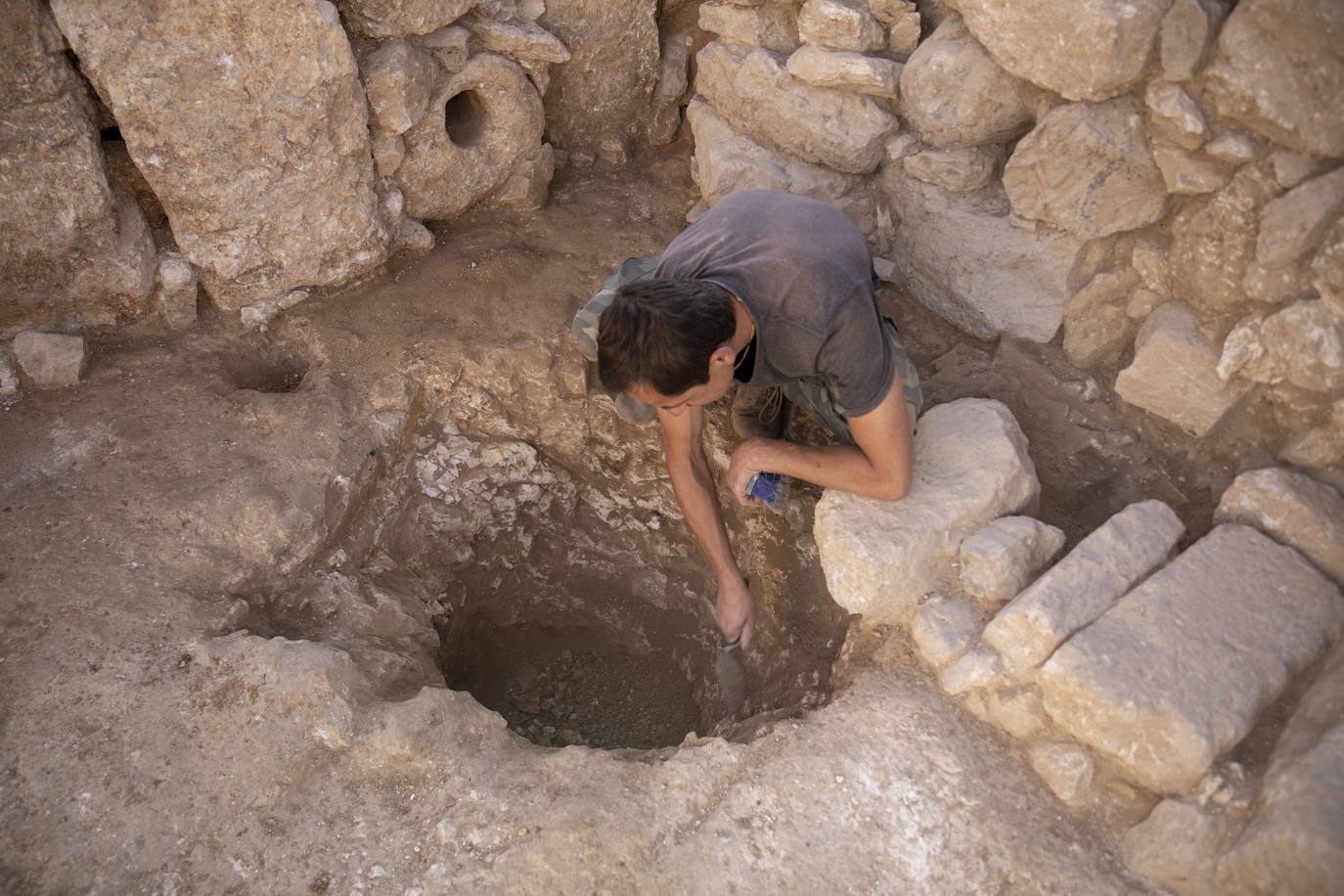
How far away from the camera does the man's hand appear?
2.41m

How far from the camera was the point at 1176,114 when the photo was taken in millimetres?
2154

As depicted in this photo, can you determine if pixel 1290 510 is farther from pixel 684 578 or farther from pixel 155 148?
pixel 155 148

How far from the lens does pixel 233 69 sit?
2422 millimetres

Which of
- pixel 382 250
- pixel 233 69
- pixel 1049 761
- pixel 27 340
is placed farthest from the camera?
pixel 382 250

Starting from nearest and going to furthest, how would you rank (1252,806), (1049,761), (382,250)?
(1252,806)
(1049,761)
(382,250)

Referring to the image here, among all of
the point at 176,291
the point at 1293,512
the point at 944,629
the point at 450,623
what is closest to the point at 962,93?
the point at 1293,512

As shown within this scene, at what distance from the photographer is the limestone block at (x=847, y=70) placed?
264 cm

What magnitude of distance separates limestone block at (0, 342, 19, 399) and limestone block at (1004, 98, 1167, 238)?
2.98 metres

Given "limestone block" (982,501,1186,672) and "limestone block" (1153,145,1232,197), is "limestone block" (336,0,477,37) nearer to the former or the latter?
"limestone block" (1153,145,1232,197)

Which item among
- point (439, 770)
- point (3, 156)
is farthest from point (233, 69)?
point (439, 770)

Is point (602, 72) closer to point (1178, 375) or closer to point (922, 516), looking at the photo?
point (922, 516)

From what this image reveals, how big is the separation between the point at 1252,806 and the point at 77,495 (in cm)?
287

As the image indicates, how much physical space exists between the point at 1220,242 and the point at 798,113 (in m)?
1.28

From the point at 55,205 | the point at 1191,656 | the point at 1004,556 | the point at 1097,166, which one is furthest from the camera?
the point at 55,205
